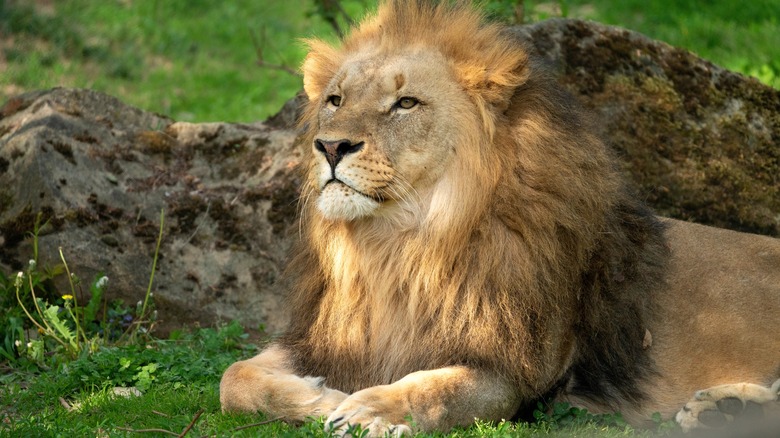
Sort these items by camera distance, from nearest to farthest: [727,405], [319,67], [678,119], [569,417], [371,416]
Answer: [371,416]
[569,417]
[727,405]
[319,67]
[678,119]

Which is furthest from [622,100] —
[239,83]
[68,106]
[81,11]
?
[81,11]

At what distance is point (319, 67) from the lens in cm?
506

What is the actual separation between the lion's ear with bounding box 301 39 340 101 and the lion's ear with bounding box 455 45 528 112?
64 centimetres

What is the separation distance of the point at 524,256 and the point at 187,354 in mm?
2172

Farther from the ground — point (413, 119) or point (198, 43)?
point (413, 119)

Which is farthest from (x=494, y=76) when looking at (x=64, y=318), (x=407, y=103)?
(x=64, y=318)

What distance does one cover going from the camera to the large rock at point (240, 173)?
652 cm

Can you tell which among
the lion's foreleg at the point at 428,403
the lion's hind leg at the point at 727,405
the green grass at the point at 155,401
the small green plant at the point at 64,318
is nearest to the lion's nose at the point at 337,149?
the lion's foreleg at the point at 428,403

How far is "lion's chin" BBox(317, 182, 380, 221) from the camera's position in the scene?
4.38 m

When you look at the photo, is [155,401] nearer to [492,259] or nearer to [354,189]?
[354,189]

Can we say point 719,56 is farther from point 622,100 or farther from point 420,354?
point 420,354

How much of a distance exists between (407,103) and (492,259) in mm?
739

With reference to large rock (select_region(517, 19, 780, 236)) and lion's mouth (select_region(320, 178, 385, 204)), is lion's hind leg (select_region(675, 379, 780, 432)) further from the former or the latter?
large rock (select_region(517, 19, 780, 236))

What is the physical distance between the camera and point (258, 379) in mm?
4594
